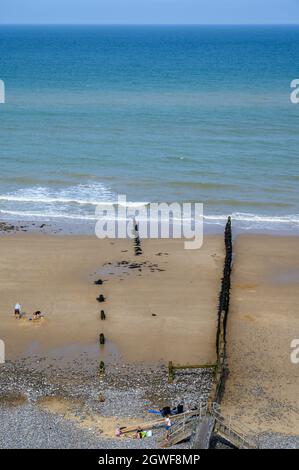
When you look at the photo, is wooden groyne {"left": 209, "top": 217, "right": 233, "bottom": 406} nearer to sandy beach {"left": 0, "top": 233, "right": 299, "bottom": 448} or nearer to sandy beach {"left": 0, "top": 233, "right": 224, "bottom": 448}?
sandy beach {"left": 0, "top": 233, "right": 299, "bottom": 448}

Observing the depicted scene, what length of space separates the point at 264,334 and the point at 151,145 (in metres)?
37.5

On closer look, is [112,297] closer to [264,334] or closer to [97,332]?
[97,332]

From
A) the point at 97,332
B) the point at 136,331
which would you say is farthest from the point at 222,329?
the point at 97,332

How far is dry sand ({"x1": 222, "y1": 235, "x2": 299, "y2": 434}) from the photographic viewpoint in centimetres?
2686

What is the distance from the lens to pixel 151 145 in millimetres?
67375

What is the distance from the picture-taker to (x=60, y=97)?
9269 centimetres

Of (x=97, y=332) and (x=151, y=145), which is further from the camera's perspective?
(x=151, y=145)

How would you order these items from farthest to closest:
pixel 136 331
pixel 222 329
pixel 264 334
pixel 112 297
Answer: pixel 112 297, pixel 136 331, pixel 264 334, pixel 222 329

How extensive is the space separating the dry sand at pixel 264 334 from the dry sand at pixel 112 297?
51.4 inches

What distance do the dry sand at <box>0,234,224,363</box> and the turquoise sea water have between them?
21.9ft

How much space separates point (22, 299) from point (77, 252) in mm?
7250

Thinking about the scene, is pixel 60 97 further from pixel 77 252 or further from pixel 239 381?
pixel 239 381

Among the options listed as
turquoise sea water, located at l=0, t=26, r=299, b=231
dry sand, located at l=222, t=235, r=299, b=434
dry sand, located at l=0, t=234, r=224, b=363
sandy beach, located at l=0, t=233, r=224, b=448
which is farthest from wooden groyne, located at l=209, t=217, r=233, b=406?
turquoise sea water, located at l=0, t=26, r=299, b=231

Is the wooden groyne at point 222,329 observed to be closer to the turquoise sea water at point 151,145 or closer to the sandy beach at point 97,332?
the sandy beach at point 97,332
